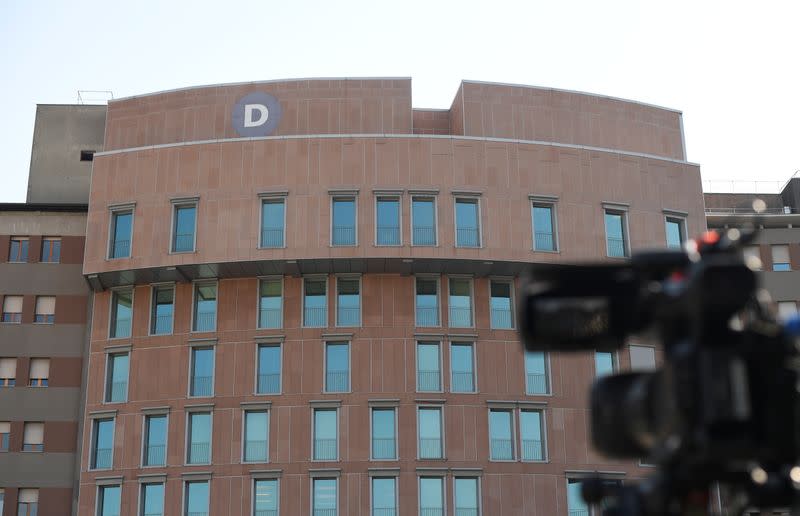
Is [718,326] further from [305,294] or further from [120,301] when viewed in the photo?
[120,301]

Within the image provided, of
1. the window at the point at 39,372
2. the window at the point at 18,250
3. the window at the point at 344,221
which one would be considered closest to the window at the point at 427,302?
the window at the point at 344,221

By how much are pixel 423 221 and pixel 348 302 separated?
4361 mm

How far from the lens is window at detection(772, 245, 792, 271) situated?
53.4m

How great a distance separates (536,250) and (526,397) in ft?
19.2

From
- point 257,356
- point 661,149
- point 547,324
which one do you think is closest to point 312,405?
point 257,356

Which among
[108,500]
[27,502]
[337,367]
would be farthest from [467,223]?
[27,502]

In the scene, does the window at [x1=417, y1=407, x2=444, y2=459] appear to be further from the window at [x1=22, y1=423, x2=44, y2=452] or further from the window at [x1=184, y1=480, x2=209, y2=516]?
the window at [x1=22, y1=423, x2=44, y2=452]

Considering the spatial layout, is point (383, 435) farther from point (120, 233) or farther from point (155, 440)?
point (120, 233)

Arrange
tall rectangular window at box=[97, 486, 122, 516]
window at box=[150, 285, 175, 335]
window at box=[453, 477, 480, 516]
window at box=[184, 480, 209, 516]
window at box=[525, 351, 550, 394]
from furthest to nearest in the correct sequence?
window at box=[150, 285, 175, 335]
window at box=[525, 351, 550, 394]
tall rectangular window at box=[97, 486, 122, 516]
window at box=[184, 480, 209, 516]
window at box=[453, 477, 480, 516]

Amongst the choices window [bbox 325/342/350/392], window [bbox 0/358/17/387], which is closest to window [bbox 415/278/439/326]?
window [bbox 325/342/350/392]

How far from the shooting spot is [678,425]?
3.15 meters

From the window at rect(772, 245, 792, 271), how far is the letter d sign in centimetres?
2544

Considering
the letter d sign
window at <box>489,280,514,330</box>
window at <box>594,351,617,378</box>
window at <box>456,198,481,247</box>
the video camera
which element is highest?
the letter d sign

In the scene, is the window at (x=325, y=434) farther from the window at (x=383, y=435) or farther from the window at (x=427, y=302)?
the window at (x=427, y=302)
